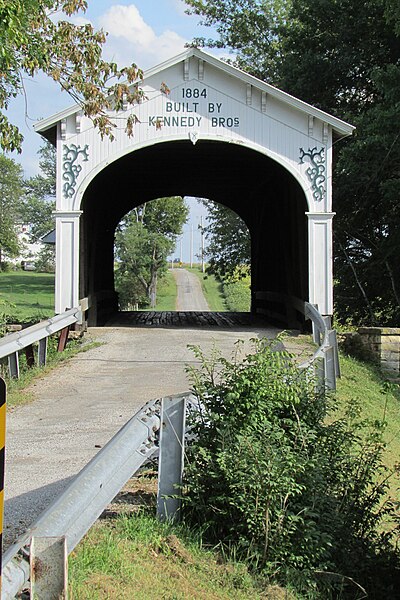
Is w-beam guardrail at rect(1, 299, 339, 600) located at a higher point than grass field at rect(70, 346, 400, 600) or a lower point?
higher

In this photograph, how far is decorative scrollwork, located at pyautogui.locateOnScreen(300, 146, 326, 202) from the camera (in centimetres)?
1379

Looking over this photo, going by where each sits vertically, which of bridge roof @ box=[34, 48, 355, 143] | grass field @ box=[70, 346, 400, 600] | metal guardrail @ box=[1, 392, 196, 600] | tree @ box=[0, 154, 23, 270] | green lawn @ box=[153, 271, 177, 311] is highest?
tree @ box=[0, 154, 23, 270]

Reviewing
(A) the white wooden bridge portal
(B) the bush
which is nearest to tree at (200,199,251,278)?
(A) the white wooden bridge portal

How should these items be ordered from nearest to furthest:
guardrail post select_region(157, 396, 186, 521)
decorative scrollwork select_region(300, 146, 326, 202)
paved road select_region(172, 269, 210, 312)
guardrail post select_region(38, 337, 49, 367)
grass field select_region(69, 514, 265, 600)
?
grass field select_region(69, 514, 265, 600) < guardrail post select_region(157, 396, 186, 521) < guardrail post select_region(38, 337, 49, 367) < decorative scrollwork select_region(300, 146, 326, 202) < paved road select_region(172, 269, 210, 312)

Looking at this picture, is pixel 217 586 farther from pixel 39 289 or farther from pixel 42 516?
pixel 39 289

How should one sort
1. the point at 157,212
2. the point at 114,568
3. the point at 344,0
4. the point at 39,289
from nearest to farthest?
the point at 114,568, the point at 344,0, the point at 157,212, the point at 39,289

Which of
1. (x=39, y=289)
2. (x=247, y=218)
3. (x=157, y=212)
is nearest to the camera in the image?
(x=247, y=218)

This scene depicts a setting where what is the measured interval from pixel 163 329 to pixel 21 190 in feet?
183

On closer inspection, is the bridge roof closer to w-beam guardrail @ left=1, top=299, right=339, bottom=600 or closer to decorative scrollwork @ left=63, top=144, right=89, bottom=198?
decorative scrollwork @ left=63, top=144, right=89, bottom=198

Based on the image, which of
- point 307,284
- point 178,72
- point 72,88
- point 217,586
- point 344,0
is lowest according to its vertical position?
point 217,586

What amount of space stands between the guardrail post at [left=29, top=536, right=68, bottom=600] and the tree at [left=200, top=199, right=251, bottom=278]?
32.9 metres

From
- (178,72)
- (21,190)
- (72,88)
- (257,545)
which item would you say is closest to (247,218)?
(178,72)

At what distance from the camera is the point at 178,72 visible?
1349cm

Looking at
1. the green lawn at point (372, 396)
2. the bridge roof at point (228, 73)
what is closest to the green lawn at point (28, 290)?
the bridge roof at point (228, 73)
